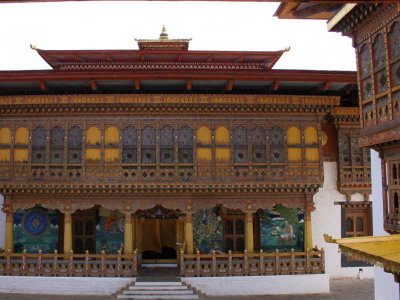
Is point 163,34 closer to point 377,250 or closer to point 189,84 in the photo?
point 189,84

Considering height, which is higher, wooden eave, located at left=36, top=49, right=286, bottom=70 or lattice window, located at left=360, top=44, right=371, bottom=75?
wooden eave, located at left=36, top=49, right=286, bottom=70

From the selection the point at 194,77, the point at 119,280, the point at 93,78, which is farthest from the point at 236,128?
the point at 119,280

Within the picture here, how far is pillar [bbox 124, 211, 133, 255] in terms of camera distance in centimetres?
1516

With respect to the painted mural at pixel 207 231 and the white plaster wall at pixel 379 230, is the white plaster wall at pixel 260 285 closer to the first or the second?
the painted mural at pixel 207 231

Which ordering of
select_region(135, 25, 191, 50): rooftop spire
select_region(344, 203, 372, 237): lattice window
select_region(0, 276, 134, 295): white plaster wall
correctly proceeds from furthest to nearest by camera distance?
select_region(135, 25, 191, 50): rooftop spire, select_region(344, 203, 372, 237): lattice window, select_region(0, 276, 134, 295): white plaster wall

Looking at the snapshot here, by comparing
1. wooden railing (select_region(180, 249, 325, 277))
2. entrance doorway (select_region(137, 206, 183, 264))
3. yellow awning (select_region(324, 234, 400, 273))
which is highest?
yellow awning (select_region(324, 234, 400, 273))

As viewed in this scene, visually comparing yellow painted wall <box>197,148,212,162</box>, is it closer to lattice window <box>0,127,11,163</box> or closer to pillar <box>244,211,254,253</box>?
pillar <box>244,211,254,253</box>

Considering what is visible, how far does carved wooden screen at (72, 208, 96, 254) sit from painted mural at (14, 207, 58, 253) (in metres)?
0.76

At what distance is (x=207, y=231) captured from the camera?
16.8m

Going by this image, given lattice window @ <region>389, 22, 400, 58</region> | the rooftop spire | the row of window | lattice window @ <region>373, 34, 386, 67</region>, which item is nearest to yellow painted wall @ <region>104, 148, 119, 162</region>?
the row of window

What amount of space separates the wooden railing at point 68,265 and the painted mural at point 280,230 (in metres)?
5.64

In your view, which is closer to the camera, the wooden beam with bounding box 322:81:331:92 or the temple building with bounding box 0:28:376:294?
the temple building with bounding box 0:28:376:294

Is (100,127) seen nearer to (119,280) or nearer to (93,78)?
(93,78)

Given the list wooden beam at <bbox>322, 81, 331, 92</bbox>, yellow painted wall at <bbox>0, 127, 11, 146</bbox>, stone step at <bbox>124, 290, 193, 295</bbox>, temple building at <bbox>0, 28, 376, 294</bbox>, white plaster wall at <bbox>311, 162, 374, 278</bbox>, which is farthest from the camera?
white plaster wall at <bbox>311, 162, 374, 278</bbox>
